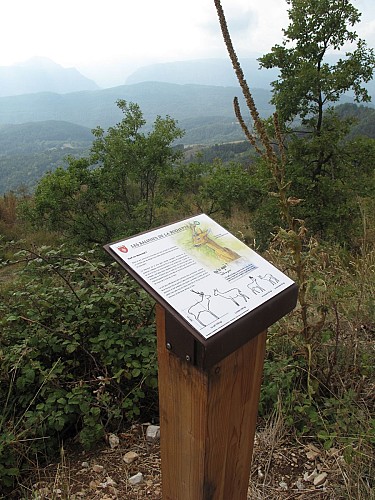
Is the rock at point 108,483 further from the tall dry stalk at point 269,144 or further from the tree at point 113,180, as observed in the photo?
the tree at point 113,180

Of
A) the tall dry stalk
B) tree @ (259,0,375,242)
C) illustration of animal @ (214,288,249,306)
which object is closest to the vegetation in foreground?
the tall dry stalk

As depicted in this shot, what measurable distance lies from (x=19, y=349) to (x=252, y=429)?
4.30ft

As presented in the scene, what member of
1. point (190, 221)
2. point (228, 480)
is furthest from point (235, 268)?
point (228, 480)

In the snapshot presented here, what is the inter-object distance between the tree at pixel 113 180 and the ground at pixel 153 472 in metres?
5.49

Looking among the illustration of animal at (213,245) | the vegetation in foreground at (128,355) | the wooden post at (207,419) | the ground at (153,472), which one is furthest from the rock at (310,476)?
the illustration of animal at (213,245)

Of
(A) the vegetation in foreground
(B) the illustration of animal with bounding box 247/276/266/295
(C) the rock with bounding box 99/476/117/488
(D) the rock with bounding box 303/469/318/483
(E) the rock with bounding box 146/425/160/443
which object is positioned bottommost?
(C) the rock with bounding box 99/476/117/488

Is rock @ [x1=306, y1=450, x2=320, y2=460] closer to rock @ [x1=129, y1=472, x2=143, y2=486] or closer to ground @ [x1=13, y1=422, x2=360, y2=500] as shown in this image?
ground @ [x1=13, y1=422, x2=360, y2=500]

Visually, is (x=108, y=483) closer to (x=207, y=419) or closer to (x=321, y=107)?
(x=207, y=419)

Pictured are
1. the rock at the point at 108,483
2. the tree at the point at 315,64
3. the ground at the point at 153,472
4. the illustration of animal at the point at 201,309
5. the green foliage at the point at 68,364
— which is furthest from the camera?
the tree at the point at 315,64

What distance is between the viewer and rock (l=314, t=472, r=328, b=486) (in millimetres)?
1701

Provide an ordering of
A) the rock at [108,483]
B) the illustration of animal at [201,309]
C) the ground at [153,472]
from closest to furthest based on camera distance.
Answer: the illustration of animal at [201,309] < the ground at [153,472] < the rock at [108,483]

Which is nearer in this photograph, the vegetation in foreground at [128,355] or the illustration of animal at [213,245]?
the illustration of animal at [213,245]

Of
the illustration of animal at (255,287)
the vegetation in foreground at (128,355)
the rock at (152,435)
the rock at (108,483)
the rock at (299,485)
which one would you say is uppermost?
the illustration of animal at (255,287)

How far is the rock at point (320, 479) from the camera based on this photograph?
1.70m
